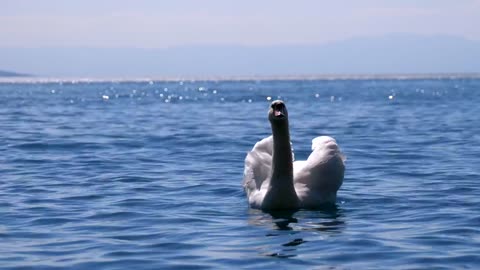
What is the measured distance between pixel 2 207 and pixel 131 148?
36.3ft

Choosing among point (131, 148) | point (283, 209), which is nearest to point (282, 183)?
point (283, 209)

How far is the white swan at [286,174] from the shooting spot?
598 inches

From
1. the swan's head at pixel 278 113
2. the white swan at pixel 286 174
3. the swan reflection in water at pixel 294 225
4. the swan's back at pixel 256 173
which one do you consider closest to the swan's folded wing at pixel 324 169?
the white swan at pixel 286 174

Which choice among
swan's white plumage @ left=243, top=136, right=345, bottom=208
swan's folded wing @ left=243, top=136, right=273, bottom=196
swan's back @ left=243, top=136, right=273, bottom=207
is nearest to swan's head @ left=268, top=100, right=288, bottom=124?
swan's white plumage @ left=243, top=136, right=345, bottom=208

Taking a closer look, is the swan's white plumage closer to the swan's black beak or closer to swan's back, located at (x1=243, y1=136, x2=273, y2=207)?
swan's back, located at (x1=243, y1=136, x2=273, y2=207)

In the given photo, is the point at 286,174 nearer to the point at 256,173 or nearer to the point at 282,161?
the point at 282,161

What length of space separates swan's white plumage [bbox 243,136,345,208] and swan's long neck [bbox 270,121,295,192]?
15.0 inches

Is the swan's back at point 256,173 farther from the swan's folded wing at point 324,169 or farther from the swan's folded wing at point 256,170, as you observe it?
the swan's folded wing at point 324,169

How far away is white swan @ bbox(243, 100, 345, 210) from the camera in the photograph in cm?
1520

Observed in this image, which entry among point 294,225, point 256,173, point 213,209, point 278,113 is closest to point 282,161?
point 278,113

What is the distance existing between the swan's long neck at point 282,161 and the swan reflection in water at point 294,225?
393 mm

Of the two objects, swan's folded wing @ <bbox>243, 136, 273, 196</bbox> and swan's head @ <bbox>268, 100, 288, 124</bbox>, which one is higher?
swan's head @ <bbox>268, 100, 288, 124</bbox>

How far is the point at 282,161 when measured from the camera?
15203 mm

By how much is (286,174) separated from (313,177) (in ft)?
2.49
